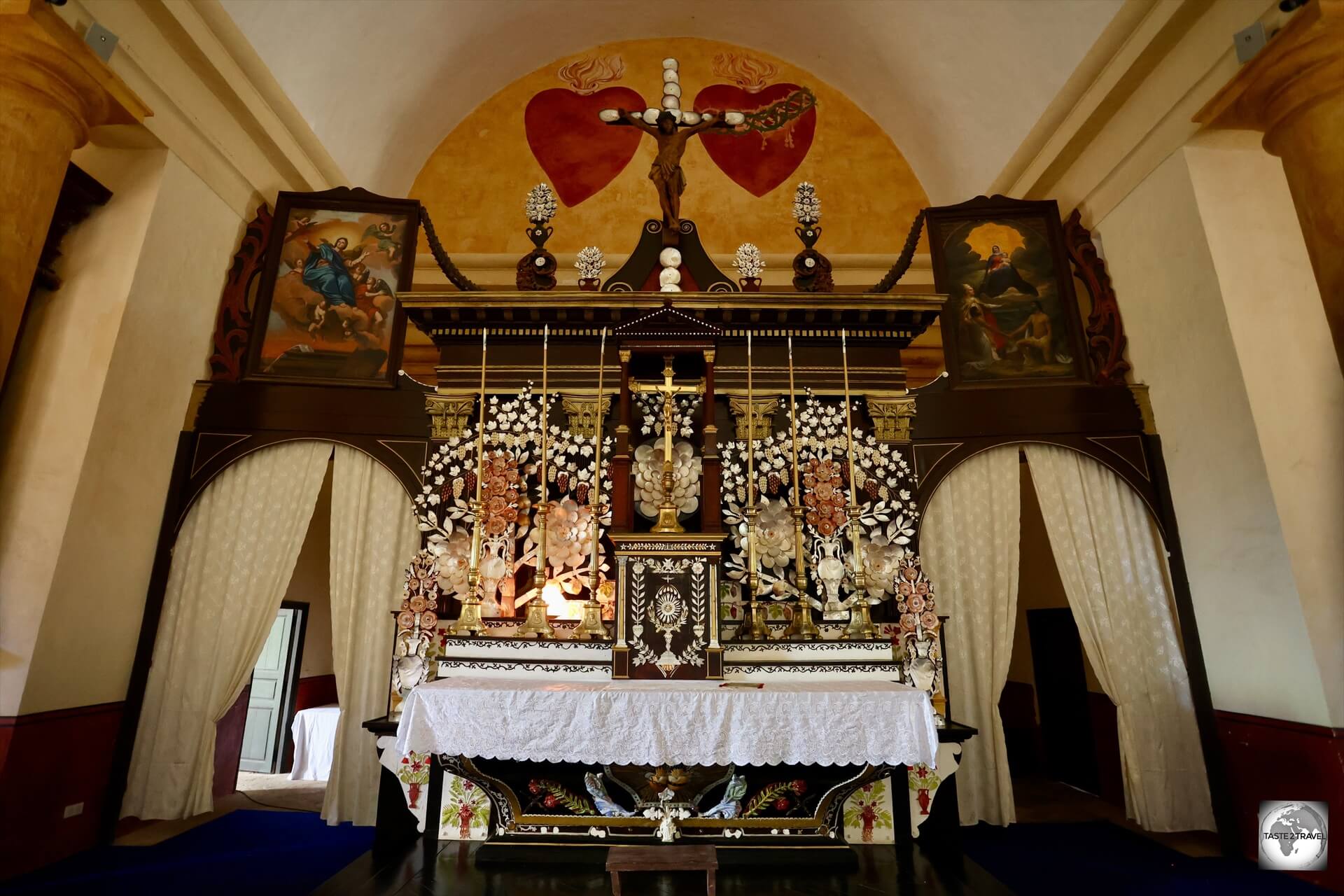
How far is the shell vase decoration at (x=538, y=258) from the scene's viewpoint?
6238mm

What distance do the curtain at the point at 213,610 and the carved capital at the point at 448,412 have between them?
896 mm

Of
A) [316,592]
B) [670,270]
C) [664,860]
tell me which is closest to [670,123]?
[670,270]

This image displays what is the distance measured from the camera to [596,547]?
15.9 feet

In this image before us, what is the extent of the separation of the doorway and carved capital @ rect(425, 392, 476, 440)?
12.7 ft

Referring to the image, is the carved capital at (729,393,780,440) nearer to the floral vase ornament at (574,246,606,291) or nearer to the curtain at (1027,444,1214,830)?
the floral vase ornament at (574,246,606,291)

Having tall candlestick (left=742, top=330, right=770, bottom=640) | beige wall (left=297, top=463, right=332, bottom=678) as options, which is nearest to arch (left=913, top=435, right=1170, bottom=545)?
tall candlestick (left=742, top=330, right=770, bottom=640)

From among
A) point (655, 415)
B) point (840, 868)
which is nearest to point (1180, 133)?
point (655, 415)

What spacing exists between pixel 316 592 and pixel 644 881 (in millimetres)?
6805

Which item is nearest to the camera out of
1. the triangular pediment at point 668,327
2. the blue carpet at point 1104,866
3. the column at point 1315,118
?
the column at point 1315,118

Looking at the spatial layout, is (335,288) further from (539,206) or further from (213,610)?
(213,610)

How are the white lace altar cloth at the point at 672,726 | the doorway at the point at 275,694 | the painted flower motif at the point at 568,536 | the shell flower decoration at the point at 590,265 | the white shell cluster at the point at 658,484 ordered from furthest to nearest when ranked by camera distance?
the doorway at the point at 275,694 < the shell flower decoration at the point at 590,265 < the white shell cluster at the point at 658,484 < the painted flower motif at the point at 568,536 < the white lace altar cloth at the point at 672,726

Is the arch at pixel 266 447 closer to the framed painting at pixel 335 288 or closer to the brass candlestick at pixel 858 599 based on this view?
the framed painting at pixel 335 288

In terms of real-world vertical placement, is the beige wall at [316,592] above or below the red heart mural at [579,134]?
below

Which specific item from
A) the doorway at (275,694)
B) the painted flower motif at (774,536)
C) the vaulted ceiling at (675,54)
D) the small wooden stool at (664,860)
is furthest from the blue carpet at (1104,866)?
the doorway at (275,694)
